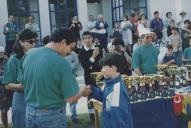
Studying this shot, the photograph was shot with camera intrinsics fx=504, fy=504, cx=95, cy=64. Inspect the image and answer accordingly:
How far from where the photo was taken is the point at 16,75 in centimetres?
593

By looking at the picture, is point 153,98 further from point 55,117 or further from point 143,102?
point 55,117

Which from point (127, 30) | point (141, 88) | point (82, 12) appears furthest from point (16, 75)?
point (82, 12)

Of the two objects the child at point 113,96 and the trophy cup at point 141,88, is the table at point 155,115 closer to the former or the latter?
the trophy cup at point 141,88

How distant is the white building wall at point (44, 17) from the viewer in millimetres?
18920

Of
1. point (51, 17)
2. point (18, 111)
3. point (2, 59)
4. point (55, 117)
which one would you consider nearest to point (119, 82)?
point (55, 117)

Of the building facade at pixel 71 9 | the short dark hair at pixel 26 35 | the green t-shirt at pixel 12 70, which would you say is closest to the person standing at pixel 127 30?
the building facade at pixel 71 9

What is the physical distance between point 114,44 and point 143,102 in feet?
7.12

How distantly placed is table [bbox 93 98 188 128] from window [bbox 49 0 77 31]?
12.5m

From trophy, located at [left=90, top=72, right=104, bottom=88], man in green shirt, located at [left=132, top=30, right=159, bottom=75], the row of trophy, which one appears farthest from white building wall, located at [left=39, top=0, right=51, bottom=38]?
the row of trophy

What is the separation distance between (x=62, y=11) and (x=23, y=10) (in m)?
1.65

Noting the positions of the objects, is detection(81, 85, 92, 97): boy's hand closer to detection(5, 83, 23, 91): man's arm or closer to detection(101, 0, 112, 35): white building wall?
detection(5, 83, 23, 91): man's arm

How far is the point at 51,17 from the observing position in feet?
63.8

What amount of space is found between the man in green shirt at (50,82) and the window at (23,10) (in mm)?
14103

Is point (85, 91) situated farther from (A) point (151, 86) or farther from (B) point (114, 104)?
(A) point (151, 86)
